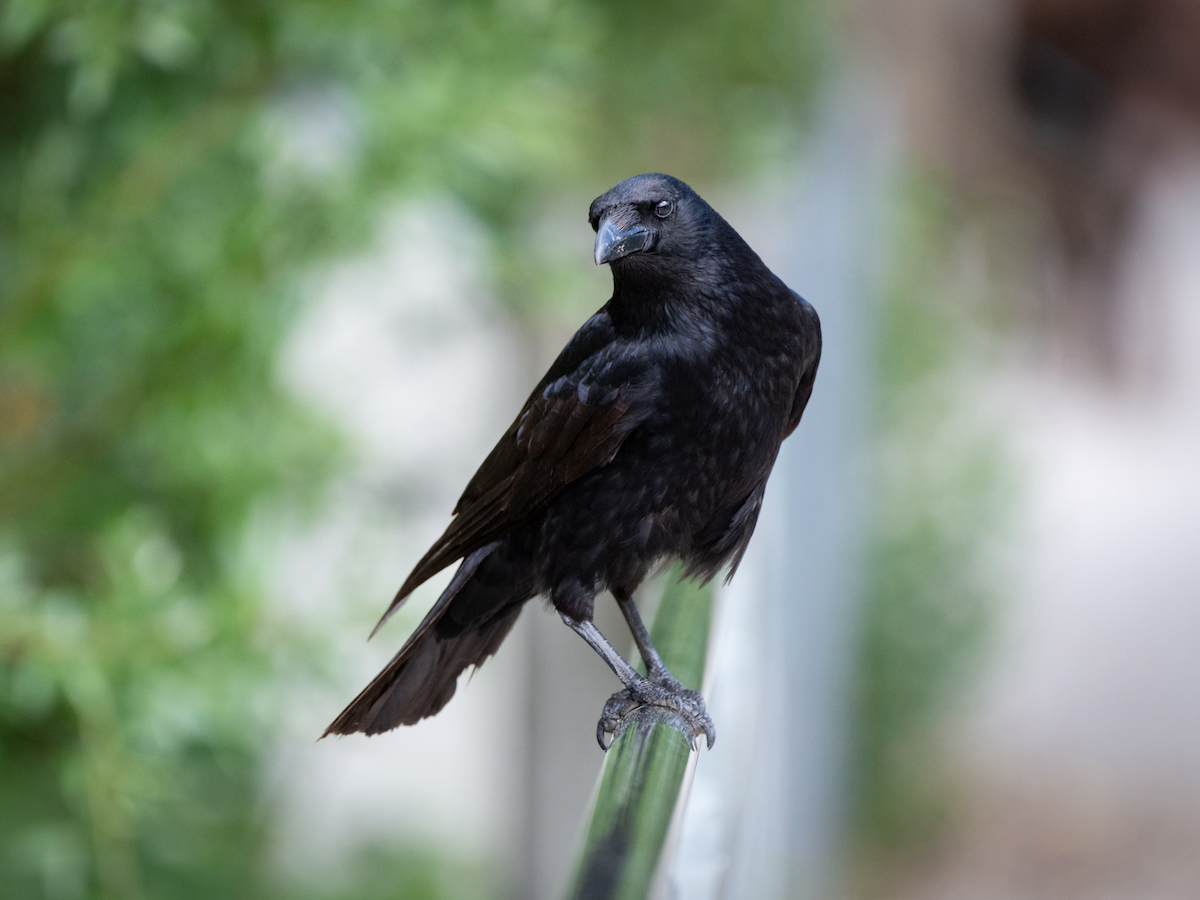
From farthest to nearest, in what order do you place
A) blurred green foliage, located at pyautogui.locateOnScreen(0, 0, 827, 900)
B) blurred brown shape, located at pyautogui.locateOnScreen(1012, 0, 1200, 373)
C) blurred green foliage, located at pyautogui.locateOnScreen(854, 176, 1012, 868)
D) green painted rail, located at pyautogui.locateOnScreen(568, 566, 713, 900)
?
blurred brown shape, located at pyautogui.locateOnScreen(1012, 0, 1200, 373)
blurred green foliage, located at pyautogui.locateOnScreen(854, 176, 1012, 868)
blurred green foliage, located at pyautogui.locateOnScreen(0, 0, 827, 900)
green painted rail, located at pyautogui.locateOnScreen(568, 566, 713, 900)

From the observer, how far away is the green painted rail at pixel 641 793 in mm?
469

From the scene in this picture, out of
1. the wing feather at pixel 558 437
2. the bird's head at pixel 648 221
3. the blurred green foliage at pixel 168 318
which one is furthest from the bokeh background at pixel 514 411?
the bird's head at pixel 648 221

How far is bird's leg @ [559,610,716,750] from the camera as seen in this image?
0.77m

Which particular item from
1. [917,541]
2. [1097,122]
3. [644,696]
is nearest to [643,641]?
[644,696]

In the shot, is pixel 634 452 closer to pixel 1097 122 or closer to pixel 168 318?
pixel 168 318

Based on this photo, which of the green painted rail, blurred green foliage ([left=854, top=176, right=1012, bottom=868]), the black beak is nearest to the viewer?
the green painted rail

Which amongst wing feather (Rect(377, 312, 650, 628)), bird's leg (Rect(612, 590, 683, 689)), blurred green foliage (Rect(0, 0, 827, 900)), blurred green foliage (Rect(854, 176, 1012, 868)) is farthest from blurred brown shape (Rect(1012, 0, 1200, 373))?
wing feather (Rect(377, 312, 650, 628))

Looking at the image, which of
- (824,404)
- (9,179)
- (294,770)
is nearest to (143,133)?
(9,179)

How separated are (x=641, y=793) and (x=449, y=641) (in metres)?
0.29

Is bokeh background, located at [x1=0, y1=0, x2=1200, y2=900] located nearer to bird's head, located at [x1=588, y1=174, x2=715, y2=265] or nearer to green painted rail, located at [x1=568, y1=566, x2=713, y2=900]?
green painted rail, located at [x1=568, y1=566, x2=713, y2=900]

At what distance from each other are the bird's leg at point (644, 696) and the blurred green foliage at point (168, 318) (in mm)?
1034

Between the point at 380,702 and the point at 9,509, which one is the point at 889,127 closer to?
the point at 9,509

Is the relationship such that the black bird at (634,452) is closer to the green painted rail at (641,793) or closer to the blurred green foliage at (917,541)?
the green painted rail at (641,793)

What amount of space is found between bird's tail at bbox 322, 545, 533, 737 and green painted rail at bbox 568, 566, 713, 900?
0.11m
